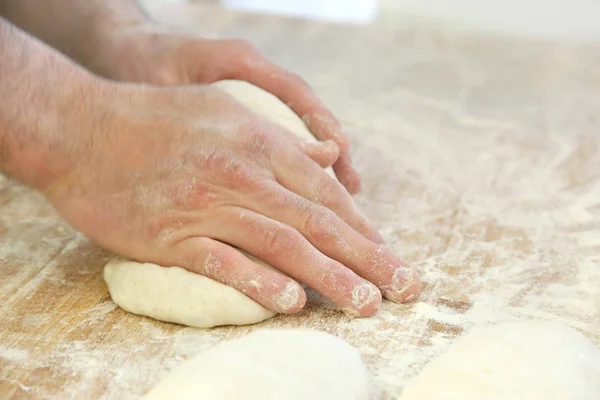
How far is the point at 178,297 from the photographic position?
1342mm

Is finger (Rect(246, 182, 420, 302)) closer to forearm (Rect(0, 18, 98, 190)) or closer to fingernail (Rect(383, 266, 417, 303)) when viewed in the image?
fingernail (Rect(383, 266, 417, 303))

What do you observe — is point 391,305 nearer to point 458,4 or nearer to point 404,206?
point 404,206

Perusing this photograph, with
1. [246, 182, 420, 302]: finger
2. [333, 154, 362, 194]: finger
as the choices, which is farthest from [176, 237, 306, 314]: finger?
[333, 154, 362, 194]: finger

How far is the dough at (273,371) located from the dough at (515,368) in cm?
10

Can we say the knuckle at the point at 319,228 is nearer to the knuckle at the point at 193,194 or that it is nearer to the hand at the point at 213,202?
the hand at the point at 213,202

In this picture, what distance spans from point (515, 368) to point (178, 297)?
58 cm

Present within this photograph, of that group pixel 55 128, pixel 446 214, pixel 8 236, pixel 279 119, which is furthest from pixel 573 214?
pixel 8 236

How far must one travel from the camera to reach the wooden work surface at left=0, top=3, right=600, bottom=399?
1287 mm

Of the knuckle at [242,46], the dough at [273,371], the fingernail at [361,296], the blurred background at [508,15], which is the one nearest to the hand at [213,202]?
the fingernail at [361,296]

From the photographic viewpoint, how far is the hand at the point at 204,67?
169cm

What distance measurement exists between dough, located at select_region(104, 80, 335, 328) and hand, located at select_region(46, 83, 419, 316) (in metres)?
0.02

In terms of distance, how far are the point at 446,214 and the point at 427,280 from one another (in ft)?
0.97

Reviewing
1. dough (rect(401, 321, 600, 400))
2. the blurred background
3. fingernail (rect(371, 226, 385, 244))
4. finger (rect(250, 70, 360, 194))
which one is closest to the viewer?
dough (rect(401, 321, 600, 400))

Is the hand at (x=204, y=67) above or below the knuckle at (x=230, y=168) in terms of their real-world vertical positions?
above
